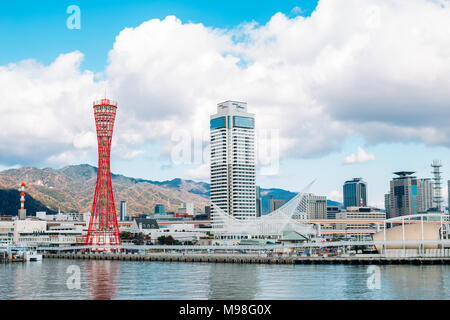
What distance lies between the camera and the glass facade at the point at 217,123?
184125 millimetres

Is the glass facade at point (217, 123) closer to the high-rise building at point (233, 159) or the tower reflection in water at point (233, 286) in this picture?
the high-rise building at point (233, 159)

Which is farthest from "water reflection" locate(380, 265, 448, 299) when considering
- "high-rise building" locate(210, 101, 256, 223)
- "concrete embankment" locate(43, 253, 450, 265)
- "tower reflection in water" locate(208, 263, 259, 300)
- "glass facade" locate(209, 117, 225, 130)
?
"glass facade" locate(209, 117, 225, 130)

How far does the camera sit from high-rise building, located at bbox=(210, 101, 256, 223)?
184 metres

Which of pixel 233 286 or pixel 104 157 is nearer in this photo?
pixel 233 286

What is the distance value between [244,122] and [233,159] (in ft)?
40.5

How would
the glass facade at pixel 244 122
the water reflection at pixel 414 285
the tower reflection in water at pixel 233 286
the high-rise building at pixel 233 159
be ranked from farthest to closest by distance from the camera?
the high-rise building at pixel 233 159 → the glass facade at pixel 244 122 → the tower reflection in water at pixel 233 286 → the water reflection at pixel 414 285

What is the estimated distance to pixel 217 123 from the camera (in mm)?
186875

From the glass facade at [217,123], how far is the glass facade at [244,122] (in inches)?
155

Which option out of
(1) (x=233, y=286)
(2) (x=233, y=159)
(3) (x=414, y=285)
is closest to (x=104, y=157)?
(1) (x=233, y=286)

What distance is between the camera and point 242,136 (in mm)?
184625

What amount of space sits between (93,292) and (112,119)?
55528mm

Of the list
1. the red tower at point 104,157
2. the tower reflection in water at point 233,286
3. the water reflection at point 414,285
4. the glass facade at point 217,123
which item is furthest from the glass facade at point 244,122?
the tower reflection in water at point 233,286

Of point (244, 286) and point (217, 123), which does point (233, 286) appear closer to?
point (244, 286)
